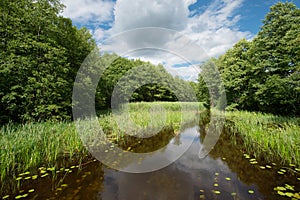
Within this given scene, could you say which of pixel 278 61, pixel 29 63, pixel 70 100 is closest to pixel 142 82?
pixel 70 100

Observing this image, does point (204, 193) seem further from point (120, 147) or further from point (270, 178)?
point (120, 147)

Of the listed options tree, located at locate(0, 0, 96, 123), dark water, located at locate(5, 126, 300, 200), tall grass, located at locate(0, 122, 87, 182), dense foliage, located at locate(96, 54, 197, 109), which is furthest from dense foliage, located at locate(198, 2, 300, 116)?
dense foliage, located at locate(96, 54, 197, 109)

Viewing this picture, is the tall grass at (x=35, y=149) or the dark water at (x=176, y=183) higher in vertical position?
the tall grass at (x=35, y=149)

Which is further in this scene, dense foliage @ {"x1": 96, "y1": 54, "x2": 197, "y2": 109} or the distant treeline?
dense foliage @ {"x1": 96, "y1": 54, "x2": 197, "y2": 109}

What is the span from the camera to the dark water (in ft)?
8.02

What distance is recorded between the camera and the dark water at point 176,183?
8.02 ft

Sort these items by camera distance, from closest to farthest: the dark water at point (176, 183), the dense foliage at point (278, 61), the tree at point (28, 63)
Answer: the dark water at point (176, 183) → the tree at point (28, 63) → the dense foliage at point (278, 61)

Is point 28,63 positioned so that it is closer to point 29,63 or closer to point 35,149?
point 29,63

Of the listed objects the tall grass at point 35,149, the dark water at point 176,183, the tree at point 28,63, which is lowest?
the dark water at point 176,183

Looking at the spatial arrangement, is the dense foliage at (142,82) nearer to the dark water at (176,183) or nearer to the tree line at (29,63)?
the tree line at (29,63)

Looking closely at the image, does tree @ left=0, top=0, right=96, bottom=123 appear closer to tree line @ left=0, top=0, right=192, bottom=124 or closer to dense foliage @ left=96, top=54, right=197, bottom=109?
tree line @ left=0, top=0, right=192, bottom=124

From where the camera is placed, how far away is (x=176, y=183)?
2.84 meters

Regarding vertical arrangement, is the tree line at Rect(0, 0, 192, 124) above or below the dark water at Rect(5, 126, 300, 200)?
above

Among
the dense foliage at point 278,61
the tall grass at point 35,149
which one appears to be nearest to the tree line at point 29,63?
the tall grass at point 35,149
